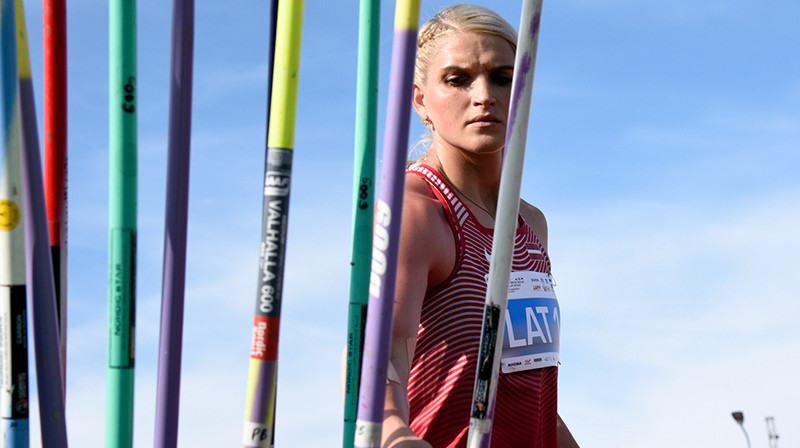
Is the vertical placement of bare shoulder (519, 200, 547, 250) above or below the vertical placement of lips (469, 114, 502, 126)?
below

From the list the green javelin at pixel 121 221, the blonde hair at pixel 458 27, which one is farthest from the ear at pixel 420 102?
the green javelin at pixel 121 221

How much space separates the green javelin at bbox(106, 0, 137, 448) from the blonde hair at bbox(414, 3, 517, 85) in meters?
1.52

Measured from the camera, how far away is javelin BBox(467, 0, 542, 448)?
66.6 inches

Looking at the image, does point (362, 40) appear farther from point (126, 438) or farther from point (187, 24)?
point (126, 438)

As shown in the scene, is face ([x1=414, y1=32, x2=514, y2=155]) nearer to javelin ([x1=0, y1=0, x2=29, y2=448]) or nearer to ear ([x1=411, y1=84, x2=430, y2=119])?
ear ([x1=411, y1=84, x2=430, y2=119])

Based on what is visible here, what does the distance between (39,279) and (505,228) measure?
0.85 m

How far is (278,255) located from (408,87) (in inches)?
14.9

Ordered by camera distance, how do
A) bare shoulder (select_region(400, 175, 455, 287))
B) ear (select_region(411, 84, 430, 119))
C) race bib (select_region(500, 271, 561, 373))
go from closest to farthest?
bare shoulder (select_region(400, 175, 455, 287))
race bib (select_region(500, 271, 561, 373))
ear (select_region(411, 84, 430, 119))

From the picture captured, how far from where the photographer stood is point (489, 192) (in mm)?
3188

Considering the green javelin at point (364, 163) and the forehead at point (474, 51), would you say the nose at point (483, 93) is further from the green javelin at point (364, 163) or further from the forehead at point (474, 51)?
the green javelin at point (364, 163)

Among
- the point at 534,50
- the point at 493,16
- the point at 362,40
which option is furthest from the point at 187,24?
the point at 493,16

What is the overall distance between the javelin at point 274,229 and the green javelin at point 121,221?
22 centimetres

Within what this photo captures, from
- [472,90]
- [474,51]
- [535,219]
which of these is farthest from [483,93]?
[535,219]

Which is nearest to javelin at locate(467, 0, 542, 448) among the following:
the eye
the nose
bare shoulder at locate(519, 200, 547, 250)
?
the nose
